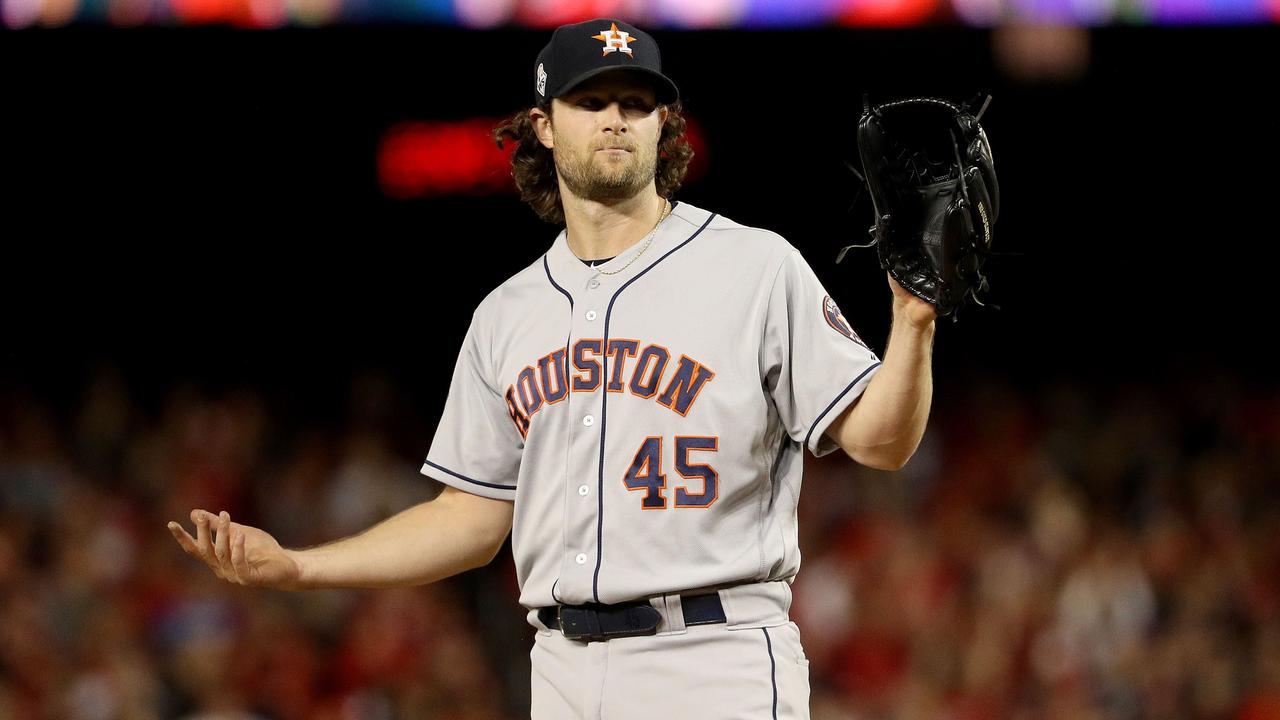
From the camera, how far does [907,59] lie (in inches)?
264

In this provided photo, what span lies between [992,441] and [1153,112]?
1786 millimetres

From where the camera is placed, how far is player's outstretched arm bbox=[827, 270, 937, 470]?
220 centimetres

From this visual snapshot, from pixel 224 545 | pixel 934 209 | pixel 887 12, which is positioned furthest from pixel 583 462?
pixel 887 12

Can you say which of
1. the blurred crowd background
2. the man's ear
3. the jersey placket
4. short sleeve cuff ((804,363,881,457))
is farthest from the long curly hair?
the blurred crowd background

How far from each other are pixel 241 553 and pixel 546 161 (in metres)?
1.05

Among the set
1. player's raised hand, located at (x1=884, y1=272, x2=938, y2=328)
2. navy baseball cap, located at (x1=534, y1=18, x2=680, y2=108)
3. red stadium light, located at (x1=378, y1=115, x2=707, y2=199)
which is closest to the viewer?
player's raised hand, located at (x1=884, y1=272, x2=938, y2=328)

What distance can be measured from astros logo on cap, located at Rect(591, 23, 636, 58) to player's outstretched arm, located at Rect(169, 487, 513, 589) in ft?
2.96

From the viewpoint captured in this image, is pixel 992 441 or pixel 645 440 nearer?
pixel 645 440

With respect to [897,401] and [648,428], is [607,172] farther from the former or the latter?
[897,401]

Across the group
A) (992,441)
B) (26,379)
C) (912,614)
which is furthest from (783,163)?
(26,379)

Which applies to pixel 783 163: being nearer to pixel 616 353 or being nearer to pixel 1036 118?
pixel 1036 118

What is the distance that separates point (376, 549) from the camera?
2.72 m

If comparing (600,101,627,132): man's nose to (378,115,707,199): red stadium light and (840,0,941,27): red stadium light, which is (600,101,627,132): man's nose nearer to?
(840,0,941,27): red stadium light

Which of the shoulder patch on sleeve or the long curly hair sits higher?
the long curly hair
